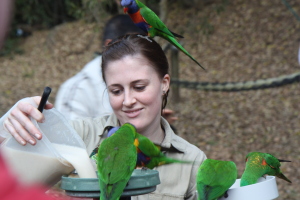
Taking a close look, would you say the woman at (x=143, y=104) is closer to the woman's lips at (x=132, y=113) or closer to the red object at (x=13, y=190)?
the woman's lips at (x=132, y=113)

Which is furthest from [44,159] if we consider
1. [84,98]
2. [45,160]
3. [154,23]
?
[84,98]

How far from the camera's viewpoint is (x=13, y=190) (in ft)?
1.83

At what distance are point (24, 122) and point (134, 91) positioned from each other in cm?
63

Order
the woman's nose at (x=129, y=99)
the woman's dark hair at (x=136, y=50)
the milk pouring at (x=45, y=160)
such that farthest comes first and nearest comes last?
the woman's dark hair at (x=136, y=50)
the woman's nose at (x=129, y=99)
the milk pouring at (x=45, y=160)

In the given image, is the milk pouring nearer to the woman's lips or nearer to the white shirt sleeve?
the woman's lips

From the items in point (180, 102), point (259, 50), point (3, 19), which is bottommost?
point (180, 102)

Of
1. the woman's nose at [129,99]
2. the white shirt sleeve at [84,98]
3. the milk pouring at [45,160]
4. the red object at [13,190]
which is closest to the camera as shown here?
the red object at [13,190]

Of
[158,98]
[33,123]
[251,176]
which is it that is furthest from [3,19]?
[158,98]

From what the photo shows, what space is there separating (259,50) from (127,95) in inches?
307

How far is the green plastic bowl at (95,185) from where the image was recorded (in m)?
1.17

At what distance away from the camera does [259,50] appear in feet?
30.7

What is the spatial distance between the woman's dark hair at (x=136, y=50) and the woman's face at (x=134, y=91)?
0.09 feet

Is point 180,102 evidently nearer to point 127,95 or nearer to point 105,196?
point 127,95

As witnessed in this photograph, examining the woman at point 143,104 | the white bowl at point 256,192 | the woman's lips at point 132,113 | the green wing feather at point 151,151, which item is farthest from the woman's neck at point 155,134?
the white bowl at point 256,192
